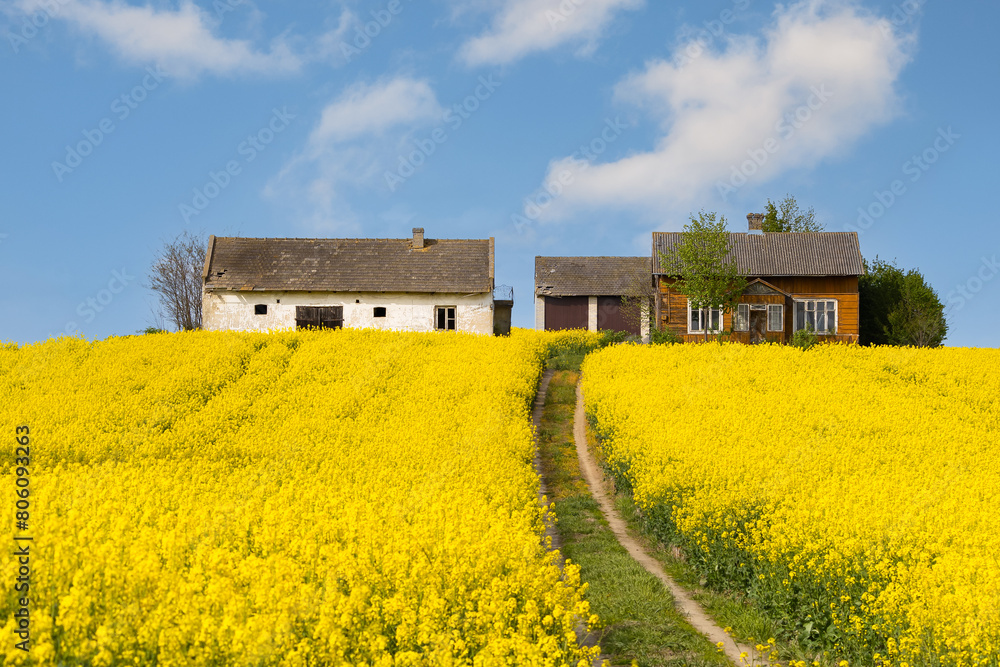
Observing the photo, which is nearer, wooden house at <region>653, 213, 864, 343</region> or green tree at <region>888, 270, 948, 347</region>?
wooden house at <region>653, 213, 864, 343</region>

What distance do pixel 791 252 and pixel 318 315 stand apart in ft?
91.6

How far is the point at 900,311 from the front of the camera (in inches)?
1750

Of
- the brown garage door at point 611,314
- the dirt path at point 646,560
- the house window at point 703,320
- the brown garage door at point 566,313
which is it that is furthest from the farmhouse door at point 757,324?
the dirt path at point 646,560

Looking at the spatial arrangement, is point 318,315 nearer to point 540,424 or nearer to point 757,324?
point 540,424

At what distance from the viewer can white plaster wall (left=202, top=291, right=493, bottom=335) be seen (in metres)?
37.3

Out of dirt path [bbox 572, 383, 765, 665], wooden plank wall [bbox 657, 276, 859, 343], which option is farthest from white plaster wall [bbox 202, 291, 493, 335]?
dirt path [bbox 572, 383, 765, 665]

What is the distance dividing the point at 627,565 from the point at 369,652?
7017 millimetres

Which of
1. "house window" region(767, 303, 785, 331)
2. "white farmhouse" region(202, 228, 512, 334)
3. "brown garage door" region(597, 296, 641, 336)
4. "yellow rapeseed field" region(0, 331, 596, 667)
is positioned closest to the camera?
"yellow rapeseed field" region(0, 331, 596, 667)

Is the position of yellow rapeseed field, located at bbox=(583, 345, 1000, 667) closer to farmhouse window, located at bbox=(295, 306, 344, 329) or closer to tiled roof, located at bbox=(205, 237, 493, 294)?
tiled roof, located at bbox=(205, 237, 493, 294)

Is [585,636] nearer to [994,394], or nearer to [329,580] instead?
[329,580]

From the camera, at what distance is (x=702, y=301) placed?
3984 cm

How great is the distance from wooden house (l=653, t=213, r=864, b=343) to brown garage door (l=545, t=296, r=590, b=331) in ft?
40.6

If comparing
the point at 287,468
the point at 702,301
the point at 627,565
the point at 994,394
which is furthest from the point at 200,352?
the point at 994,394

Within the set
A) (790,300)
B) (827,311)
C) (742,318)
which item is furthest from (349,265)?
(827,311)
